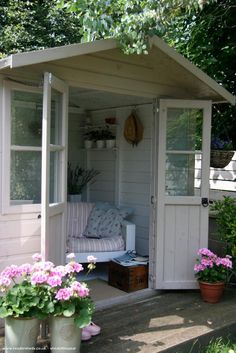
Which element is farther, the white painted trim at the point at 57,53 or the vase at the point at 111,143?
the vase at the point at 111,143

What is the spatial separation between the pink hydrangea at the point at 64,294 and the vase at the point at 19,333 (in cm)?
24

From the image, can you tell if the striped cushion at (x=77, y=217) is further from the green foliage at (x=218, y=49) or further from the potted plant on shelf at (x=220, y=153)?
the green foliage at (x=218, y=49)

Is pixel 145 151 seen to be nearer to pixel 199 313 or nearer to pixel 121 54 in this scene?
pixel 121 54

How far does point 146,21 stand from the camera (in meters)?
3.30

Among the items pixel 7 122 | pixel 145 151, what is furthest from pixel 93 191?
pixel 7 122

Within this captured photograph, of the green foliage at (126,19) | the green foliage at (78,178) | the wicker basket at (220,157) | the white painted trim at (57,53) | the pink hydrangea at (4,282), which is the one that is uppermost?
the green foliage at (126,19)

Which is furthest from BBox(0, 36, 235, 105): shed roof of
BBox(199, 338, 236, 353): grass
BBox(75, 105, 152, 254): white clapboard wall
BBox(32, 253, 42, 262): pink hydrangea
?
BBox(199, 338, 236, 353): grass

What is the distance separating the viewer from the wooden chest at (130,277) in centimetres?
412

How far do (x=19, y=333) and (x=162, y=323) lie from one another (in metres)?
1.23

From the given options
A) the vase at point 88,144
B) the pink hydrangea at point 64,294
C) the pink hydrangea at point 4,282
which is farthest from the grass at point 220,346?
the vase at point 88,144

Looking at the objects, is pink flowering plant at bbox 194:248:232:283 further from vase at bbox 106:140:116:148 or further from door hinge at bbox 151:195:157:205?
vase at bbox 106:140:116:148

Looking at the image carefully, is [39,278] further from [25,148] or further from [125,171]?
[125,171]

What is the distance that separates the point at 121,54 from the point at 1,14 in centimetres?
644

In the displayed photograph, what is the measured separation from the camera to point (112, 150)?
5.50 m
